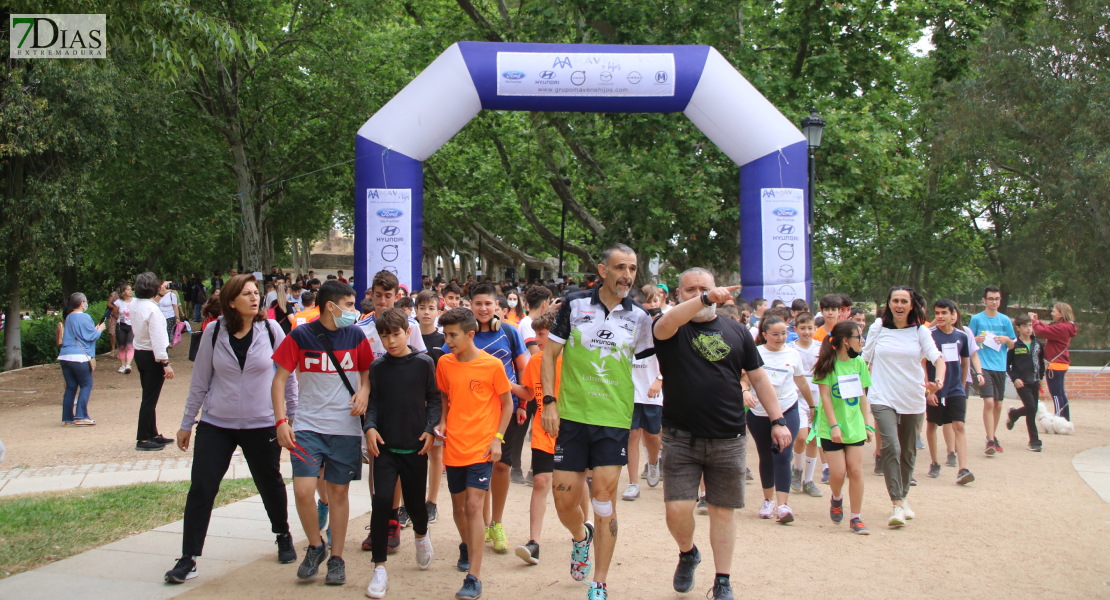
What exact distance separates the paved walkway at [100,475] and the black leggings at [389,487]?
338cm

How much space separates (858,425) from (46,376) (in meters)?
15.2

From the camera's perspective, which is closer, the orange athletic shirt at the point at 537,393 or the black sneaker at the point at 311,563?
the black sneaker at the point at 311,563

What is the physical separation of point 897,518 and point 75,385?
9652mm

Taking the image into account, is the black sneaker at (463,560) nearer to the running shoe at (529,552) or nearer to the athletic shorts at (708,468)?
the running shoe at (529,552)

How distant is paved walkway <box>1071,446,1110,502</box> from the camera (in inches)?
309

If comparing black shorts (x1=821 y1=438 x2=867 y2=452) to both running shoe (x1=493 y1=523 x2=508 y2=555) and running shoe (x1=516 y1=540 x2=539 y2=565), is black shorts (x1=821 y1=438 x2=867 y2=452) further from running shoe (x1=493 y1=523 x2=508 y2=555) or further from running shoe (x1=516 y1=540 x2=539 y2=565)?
running shoe (x1=493 y1=523 x2=508 y2=555)

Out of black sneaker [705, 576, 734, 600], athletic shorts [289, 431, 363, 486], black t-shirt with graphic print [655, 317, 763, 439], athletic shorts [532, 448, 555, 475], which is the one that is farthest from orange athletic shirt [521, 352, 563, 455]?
black sneaker [705, 576, 734, 600]

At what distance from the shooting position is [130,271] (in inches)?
1314

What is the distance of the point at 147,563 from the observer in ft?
16.6

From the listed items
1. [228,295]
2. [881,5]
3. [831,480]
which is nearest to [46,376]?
[228,295]

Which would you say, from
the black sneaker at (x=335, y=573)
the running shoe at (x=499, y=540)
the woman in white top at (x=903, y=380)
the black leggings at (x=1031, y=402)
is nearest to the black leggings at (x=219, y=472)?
the black sneaker at (x=335, y=573)

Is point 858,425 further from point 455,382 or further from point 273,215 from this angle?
point 273,215

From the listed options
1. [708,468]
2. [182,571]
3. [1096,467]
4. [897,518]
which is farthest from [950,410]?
[182,571]

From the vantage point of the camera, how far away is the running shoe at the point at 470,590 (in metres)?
4.49
